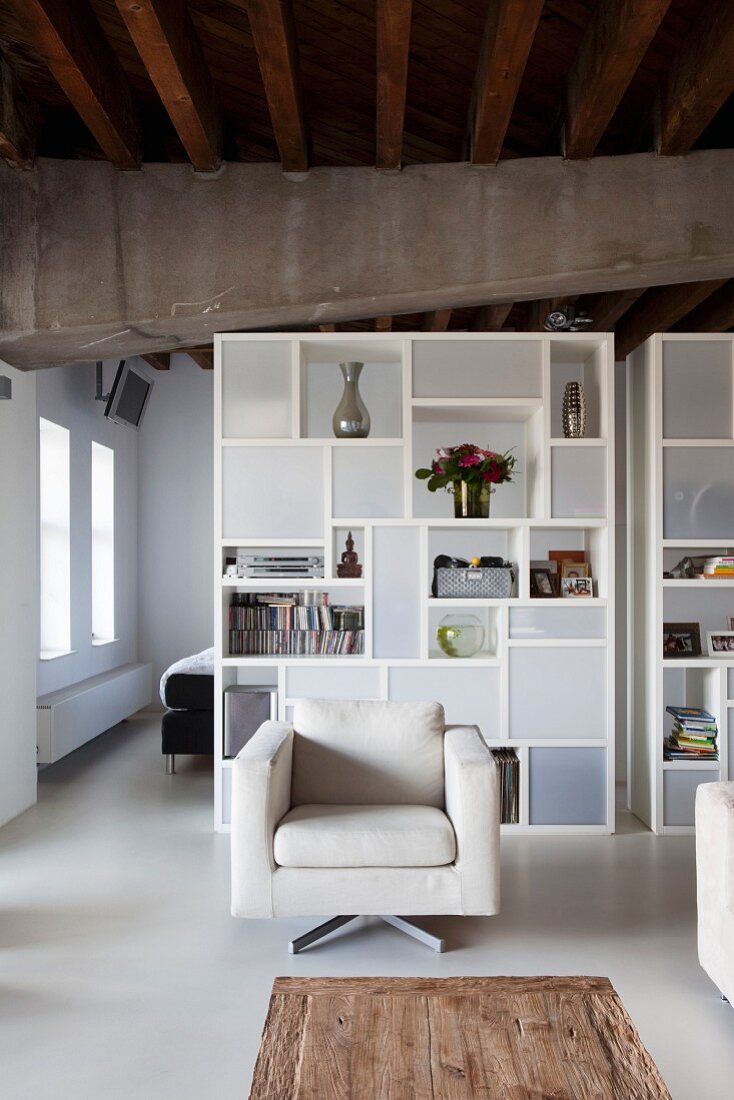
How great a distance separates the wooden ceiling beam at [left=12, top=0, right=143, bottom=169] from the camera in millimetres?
2947

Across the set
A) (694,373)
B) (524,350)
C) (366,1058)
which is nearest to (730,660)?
(694,373)

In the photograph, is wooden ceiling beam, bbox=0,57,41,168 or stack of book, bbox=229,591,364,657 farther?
stack of book, bbox=229,591,364,657

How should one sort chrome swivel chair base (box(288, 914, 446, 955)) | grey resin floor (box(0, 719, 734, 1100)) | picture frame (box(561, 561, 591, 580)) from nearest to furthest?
grey resin floor (box(0, 719, 734, 1100)) → chrome swivel chair base (box(288, 914, 446, 955)) → picture frame (box(561, 561, 591, 580))

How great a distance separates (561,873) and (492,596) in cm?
139

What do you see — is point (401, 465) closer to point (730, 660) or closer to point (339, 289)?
point (339, 289)

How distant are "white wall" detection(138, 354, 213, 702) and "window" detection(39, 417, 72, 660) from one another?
1820mm

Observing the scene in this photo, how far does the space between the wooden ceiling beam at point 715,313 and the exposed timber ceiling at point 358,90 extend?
2.57 ft

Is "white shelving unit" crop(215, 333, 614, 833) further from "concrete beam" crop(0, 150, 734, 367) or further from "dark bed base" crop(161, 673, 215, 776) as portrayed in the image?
"dark bed base" crop(161, 673, 215, 776)

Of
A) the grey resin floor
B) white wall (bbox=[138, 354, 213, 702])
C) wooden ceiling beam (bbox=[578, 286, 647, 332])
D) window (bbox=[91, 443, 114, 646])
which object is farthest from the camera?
white wall (bbox=[138, 354, 213, 702])

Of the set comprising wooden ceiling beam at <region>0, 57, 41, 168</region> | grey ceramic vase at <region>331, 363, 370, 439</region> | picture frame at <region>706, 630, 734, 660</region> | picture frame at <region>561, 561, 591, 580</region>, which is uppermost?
wooden ceiling beam at <region>0, 57, 41, 168</region>

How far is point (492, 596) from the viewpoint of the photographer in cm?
482

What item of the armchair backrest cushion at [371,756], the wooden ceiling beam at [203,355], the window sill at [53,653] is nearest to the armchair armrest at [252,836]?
the armchair backrest cushion at [371,756]

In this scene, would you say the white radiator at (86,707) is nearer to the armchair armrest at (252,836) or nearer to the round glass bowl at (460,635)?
the round glass bowl at (460,635)

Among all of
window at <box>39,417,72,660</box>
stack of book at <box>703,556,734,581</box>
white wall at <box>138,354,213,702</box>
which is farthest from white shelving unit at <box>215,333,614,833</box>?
white wall at <box>138,354,213,702</box>
